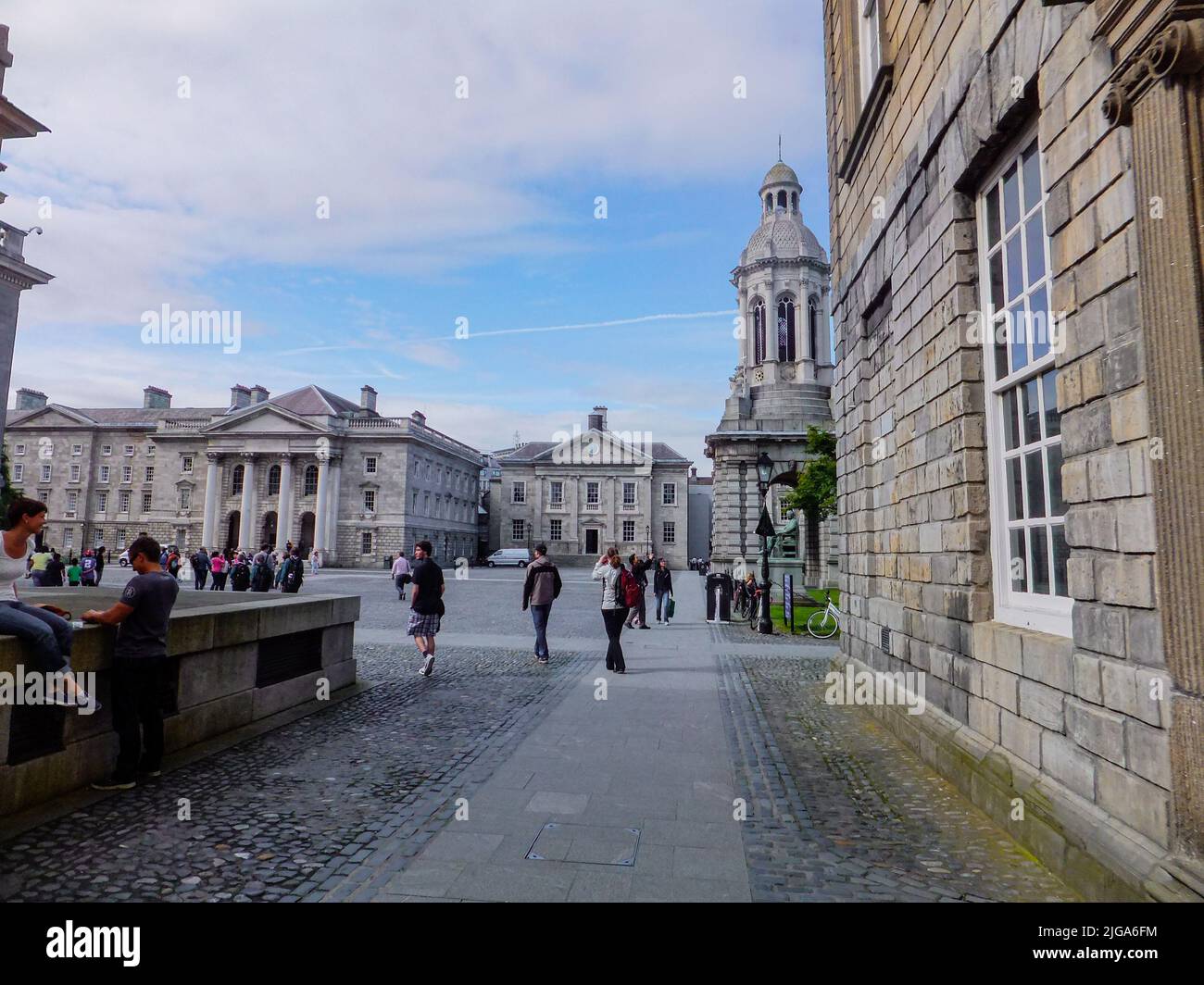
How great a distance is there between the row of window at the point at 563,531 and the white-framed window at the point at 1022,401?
217 feet

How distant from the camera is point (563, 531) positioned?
72.8 metres

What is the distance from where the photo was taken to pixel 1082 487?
389cm

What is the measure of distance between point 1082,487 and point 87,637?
6.37 m

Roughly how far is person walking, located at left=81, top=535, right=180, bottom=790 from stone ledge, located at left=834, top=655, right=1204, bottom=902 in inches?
224

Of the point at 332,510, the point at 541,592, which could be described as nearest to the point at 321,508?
the point at 332,510

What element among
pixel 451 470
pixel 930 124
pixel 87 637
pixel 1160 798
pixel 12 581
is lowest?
pixel 1160 798

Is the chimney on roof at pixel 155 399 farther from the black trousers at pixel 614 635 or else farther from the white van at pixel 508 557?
the black trousers at pixel 614 635

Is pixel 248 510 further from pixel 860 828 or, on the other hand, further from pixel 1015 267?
pixel 1015 267

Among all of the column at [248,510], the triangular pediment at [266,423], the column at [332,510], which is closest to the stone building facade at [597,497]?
the column at [332,510]

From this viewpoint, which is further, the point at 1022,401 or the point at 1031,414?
the point at 1022,401

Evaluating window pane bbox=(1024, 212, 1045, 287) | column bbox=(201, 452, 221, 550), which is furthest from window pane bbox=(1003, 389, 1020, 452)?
column bbox=(201, 452, 221, 550)

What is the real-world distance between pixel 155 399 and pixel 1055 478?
8790 centimetres
